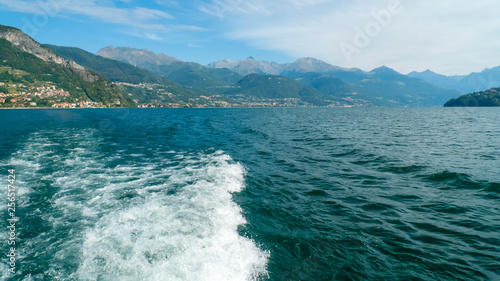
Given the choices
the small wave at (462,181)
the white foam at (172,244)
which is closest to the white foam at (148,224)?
the white foam at (172,244)

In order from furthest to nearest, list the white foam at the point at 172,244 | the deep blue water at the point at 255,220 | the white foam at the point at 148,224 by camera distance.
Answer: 1. the deep blue water at the point at 255,220
2. the white foam at the point at 148,224
3. the white foam at the point at 172,244

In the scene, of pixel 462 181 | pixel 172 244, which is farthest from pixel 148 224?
pixel 462 181

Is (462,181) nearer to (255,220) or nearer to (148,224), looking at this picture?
(255,220)

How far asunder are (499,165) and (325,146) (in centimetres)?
1645

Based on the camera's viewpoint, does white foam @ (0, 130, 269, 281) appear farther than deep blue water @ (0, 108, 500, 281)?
No

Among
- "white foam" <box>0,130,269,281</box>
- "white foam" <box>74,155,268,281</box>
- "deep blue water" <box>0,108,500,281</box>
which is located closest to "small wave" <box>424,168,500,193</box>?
"deep blue water" <box>0,108,500,281</box>

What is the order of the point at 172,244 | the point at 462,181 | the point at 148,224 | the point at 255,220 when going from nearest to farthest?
the point at 172,244
the point at 148,224
the point at 255,220
the point at 462,181

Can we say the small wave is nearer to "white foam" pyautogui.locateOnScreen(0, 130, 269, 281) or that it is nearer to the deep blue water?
the deep blue water


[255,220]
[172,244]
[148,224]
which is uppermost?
[172,244]

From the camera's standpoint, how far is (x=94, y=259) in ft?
24.6

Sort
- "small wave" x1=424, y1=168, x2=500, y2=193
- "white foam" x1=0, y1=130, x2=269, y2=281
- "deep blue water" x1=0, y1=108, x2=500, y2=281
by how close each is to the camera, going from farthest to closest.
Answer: "small wave" x1=424, y1=168, x2=500, y2=193 < "deep blue water" x1=0, y1=108, x2=500, y2=281 < "white foam" x1=0, y1=130, x2=269, y2=281

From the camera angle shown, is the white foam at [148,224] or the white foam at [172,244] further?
the white foam at [148,224]

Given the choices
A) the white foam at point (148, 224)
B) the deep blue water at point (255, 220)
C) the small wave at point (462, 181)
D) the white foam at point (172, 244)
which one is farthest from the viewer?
the small wave at point (462, 181)

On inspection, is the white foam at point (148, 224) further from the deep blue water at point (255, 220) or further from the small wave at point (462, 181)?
the small wave at point (462, 181)
